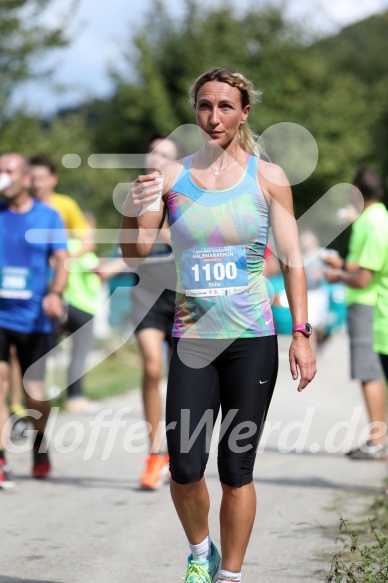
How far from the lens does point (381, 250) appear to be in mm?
7637

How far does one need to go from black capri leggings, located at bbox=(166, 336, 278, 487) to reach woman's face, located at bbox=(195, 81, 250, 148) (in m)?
0.82

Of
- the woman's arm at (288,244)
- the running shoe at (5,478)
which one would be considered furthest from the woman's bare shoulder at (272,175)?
the running shoe at (5,478)

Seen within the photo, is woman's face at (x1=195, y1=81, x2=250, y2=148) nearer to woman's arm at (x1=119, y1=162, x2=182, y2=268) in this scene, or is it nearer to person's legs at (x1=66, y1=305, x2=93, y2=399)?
woman's arm at (x1=119, y1=162, x2=182, y2=268)

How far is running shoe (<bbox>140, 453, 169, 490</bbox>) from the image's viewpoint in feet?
24.1

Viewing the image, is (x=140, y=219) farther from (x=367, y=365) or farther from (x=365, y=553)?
(x=367, y=365)

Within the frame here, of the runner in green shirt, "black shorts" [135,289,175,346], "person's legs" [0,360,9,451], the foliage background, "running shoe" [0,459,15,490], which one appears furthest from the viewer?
the foliage background

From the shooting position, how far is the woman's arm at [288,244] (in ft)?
14.5

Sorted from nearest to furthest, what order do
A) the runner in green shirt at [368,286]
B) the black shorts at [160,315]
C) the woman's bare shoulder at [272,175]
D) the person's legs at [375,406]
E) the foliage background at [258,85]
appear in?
the woman's bare shoulder at [272,175] → the black shorts at [160,315] → the runner in green shirt at [368,286] → the person's legs at [375,406] → the foliage background at [258,85]

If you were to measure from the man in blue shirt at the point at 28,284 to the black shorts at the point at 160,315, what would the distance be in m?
0.60

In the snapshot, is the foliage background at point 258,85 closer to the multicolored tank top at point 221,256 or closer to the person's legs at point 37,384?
the person's legs at point 37,384

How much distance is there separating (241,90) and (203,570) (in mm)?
1907

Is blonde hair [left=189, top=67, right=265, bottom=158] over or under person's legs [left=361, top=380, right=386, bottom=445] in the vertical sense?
over

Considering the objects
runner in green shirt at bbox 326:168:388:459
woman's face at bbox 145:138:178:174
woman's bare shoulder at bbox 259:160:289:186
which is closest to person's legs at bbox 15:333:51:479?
woman's face at bbox 145:138:178:174

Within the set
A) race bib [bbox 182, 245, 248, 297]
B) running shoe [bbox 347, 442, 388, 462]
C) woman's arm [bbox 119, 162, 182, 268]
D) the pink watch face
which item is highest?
woman's arm [bbox 119, 162, 182, 268]
